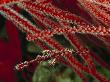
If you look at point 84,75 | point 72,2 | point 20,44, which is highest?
point 72,2

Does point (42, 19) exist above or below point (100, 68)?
above

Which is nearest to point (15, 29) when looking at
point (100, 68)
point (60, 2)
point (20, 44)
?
point (20, 44)

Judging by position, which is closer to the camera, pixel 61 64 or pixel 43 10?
pixel 43 10

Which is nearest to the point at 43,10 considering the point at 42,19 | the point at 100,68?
the point at 42,19

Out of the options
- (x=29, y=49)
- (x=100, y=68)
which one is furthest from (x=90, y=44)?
(x=29, y=49)

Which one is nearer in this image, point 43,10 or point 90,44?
point 43,10

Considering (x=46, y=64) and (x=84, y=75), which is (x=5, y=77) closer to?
(x=46, y=64)

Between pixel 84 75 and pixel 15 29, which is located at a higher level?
pixel 15 29

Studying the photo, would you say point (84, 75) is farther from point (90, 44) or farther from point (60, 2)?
point (60, 2)
